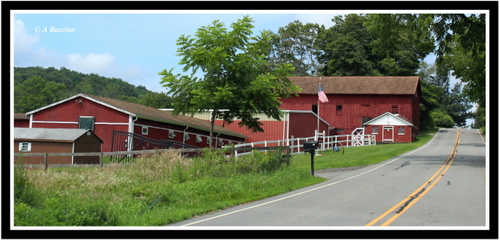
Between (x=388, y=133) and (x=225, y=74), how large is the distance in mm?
37820

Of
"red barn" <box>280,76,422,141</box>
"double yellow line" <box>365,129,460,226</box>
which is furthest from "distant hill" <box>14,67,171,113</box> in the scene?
"double yellow line" <box>365,129,460,226</box>

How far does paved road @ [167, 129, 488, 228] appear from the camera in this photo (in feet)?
35.1

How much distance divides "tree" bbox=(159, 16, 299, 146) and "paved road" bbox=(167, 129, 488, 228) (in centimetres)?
608

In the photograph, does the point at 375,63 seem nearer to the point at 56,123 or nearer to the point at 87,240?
the point at 56,123

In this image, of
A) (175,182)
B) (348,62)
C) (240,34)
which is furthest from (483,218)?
(348,62)

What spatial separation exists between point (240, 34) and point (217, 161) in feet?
26.6

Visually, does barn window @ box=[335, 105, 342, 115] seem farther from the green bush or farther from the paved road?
the green bush

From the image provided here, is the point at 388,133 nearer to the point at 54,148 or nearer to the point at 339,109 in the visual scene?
the point at 339,109

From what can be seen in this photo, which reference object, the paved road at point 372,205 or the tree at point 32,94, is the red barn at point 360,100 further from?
the paved road at point 372,205

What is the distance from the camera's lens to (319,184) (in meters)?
18.4

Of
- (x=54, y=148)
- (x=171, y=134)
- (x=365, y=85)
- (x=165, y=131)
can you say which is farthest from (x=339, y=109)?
(x=54, y=148)

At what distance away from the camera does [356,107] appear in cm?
6153

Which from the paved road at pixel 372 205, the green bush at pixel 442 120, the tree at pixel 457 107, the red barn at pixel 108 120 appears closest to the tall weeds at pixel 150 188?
the paved road at pixel 372 205

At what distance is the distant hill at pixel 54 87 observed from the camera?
2298 inches
